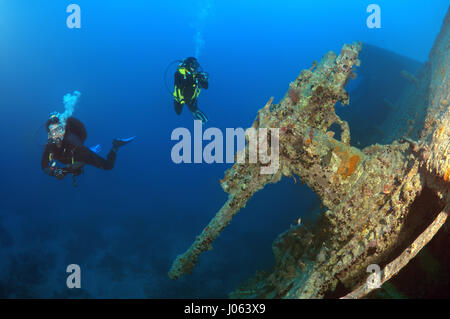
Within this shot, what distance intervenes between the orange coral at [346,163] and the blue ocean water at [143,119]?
16.4 ft

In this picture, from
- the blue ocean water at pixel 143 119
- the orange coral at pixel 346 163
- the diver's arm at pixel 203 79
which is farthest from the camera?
the blue ocean water at pixel 143 119

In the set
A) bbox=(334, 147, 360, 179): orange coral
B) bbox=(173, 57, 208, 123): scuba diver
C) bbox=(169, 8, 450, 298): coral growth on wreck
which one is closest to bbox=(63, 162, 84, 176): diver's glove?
bbox=(173, 57, 208, 123): scuba diver

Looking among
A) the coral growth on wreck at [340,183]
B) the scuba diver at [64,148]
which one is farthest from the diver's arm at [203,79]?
the scuba diver at [64,148]

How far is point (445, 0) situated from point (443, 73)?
113 m

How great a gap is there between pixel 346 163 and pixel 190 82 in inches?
170

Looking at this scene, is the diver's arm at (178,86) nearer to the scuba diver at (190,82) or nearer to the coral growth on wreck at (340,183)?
the scuba diver at (190,82)

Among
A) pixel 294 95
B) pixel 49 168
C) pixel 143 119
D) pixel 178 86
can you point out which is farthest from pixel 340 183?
pixel 143 119

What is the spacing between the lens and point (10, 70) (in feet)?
186

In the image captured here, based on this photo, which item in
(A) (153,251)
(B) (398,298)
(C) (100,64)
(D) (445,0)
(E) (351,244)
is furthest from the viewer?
(D) (445,0)

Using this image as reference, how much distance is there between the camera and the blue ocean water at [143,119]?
486 inches

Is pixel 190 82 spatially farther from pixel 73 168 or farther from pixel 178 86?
pixel 73 168

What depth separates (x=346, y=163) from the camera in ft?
9.00
